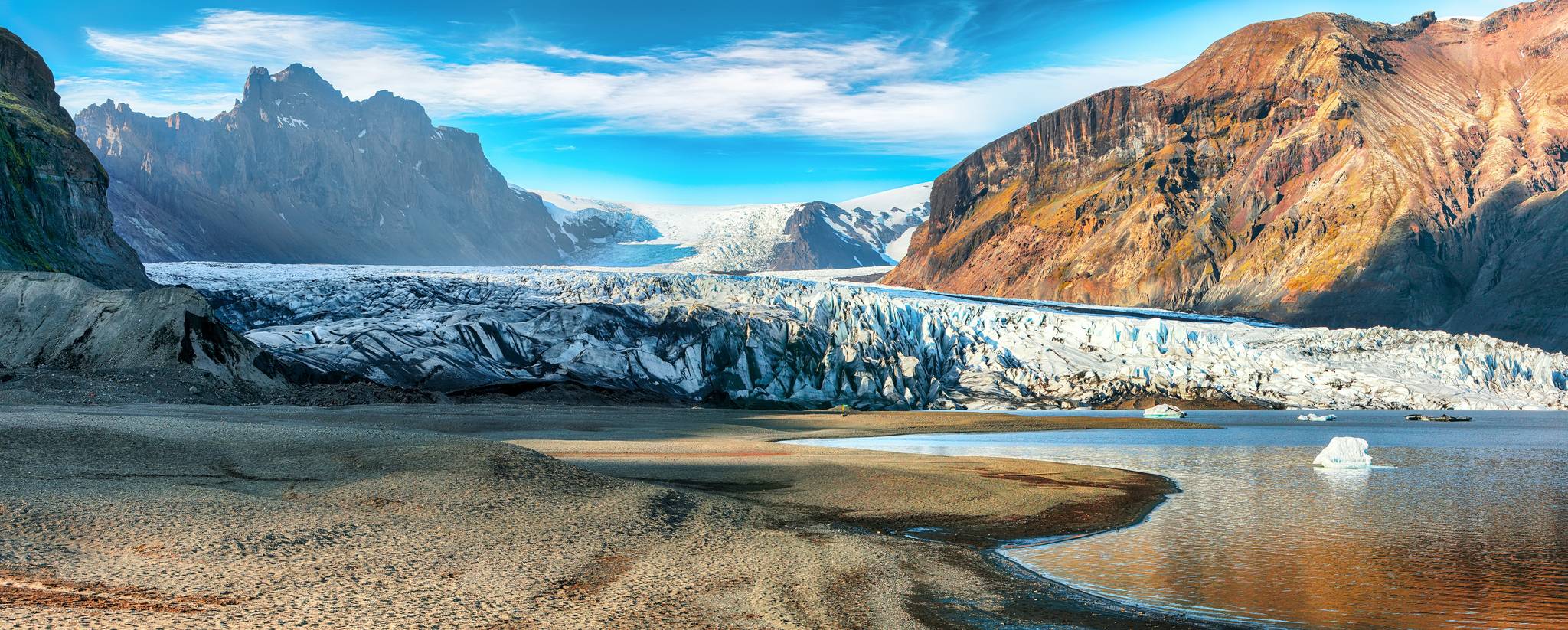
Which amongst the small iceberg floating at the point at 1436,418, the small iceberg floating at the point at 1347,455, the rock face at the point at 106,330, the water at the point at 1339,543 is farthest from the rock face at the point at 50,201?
the small iceberg floating at the point at 1436,418

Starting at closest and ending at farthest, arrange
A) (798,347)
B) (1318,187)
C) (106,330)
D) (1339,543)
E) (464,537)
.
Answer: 1. (464,537)
2. (1339,543)
3. (106,330)
4. (798,347)
5. (1318,187)

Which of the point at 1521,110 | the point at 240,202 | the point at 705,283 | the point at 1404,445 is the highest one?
the point at 1521,110

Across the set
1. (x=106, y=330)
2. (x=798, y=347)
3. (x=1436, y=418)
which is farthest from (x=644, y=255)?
(x=106, y=330)

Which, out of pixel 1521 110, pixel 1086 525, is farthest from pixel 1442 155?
pixel 1086 525

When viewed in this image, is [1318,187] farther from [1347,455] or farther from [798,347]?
[1347,455]

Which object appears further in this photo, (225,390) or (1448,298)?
(1448,298)

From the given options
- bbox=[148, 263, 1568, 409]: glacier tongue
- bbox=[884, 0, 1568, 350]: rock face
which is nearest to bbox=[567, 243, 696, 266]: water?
bbox=[884, 0, 1568, 350]: rock face

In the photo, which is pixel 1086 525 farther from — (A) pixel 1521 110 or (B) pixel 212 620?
(A) pixel 1521 110
